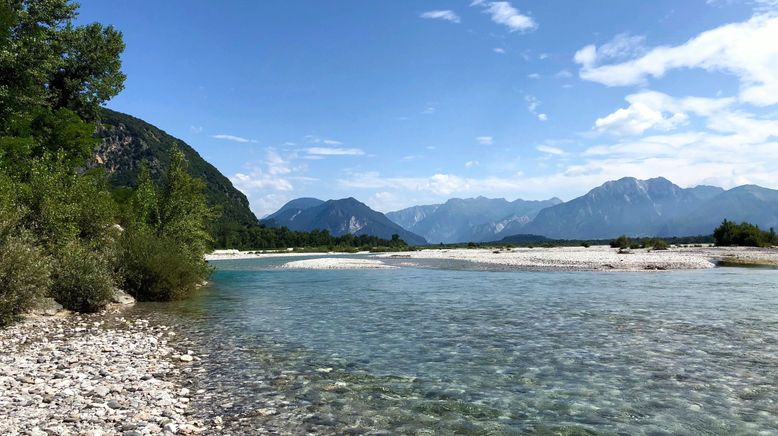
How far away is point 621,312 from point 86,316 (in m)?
27.7

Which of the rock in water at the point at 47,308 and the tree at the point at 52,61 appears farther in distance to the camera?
the tree at the point at 52,61

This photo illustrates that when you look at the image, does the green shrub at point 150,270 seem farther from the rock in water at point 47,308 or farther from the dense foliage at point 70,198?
the rock in water at point 47,308

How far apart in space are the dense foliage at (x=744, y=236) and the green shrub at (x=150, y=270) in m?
111

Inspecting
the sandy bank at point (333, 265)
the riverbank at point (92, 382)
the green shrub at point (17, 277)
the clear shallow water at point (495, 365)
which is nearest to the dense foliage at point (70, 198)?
the green shrub at point (17, 277)

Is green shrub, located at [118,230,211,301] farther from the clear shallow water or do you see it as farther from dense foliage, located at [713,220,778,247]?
dense foliage, located at [713,220,778,247]

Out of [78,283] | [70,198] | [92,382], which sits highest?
[70,198]

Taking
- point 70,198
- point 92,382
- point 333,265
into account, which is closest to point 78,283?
point 70,198

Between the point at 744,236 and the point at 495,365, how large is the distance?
11611cm

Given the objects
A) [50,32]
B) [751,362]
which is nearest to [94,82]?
[50,32]

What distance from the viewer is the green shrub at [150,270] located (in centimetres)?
3122

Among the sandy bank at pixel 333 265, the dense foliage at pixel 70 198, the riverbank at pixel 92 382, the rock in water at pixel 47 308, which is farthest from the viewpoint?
the sandy bank at pixel 333 265

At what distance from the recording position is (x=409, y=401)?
1138 centimetres

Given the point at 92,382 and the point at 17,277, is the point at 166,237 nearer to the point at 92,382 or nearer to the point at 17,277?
the point at 17,277

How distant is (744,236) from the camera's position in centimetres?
10300
